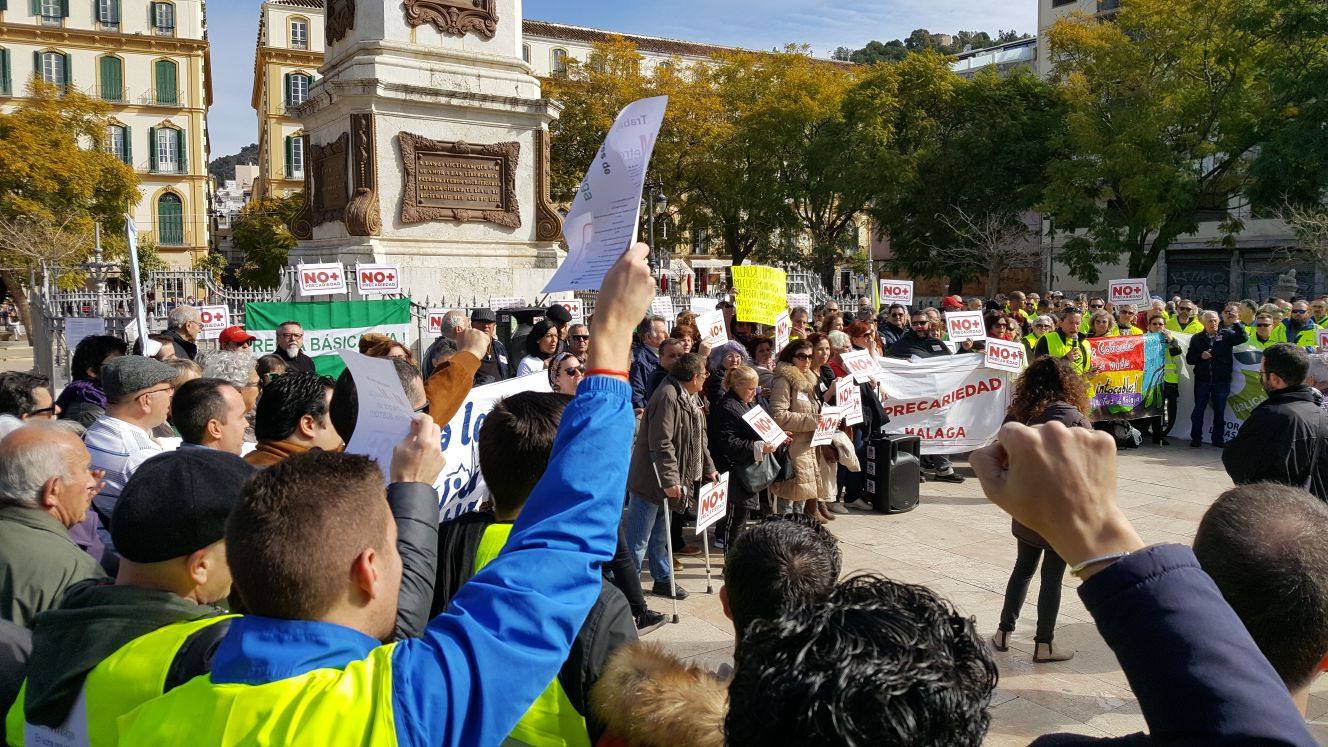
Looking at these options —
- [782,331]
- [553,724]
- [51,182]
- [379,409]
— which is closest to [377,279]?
[782,331]

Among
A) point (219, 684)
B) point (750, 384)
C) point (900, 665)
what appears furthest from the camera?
point (750, 384)

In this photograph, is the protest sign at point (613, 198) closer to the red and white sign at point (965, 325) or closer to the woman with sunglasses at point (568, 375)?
the woman with sunglasses at point (568, 375)

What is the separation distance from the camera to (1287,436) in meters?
5.08

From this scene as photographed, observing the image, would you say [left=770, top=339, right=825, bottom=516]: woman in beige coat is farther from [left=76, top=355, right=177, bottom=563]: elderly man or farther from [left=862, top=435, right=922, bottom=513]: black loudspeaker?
[left=76, top=355, right=177, bottom=563]: elderly man

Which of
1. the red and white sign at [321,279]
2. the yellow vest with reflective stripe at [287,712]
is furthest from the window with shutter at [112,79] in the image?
the yellow vest with reflective stripe at [287,712]

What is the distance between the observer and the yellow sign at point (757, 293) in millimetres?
11188

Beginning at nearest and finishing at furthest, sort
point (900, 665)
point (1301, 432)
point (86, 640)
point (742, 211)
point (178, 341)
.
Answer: point (900, 665) < point (86, 640) < point (1301, 432) < point (178, 341) < point (742, 211)

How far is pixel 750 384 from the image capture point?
7.45 m

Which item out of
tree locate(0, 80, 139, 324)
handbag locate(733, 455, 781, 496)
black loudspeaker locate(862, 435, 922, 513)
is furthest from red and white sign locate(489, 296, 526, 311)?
tree locate(0, 80, 139, 324)

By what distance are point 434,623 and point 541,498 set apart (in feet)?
0.90

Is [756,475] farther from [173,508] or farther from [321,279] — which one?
[321,279]

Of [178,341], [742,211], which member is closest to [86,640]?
[178,341]

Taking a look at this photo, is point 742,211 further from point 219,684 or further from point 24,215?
point 219,684

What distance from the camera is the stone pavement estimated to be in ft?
16.4
